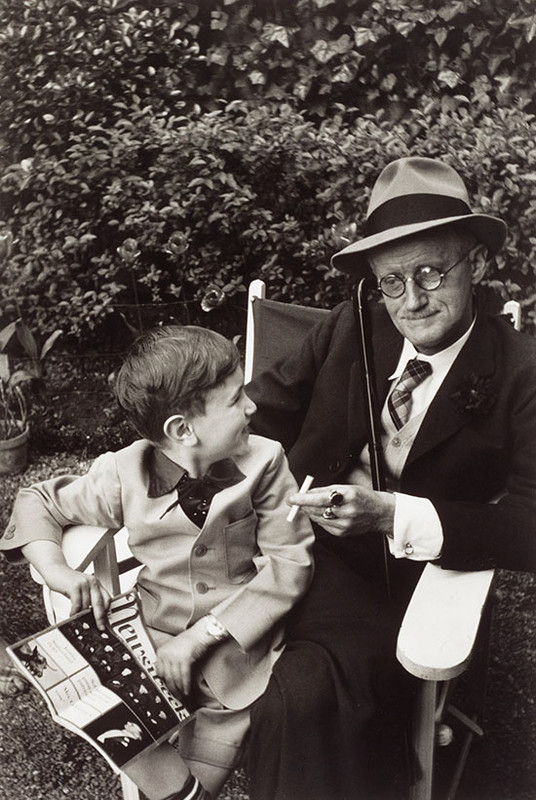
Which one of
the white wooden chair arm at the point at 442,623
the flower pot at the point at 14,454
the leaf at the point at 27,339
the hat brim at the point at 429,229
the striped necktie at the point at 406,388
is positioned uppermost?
the hat brim at the point at 429,229

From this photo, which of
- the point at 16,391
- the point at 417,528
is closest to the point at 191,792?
the point at 417,528

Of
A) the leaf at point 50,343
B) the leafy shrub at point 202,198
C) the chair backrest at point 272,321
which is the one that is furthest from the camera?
the chair backrest at point 272,321

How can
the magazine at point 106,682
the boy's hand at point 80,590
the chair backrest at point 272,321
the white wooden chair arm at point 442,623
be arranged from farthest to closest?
the chair backrest at point 272,321, the boy's hand at point 80,590, the magazine at point 106,682, the white wooden chair arm at point 442,623

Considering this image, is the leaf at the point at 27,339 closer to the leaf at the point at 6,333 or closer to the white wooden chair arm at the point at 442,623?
the leaf at the point at 6,333

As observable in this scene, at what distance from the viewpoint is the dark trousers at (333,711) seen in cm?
160

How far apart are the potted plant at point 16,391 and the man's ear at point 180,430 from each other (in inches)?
24.3

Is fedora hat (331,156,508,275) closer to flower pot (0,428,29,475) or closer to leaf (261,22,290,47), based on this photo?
leaf (261,22,290,47)

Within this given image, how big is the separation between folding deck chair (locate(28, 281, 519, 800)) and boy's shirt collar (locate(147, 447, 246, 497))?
0.17m

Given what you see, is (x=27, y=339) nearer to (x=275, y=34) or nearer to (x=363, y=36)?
(x=275, y=34)

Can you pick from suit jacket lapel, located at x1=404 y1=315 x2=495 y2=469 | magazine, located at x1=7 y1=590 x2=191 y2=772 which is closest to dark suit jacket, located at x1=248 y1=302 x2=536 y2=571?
suit jacket lapel, located at x1=404 y1=315 x2=495 y2=469

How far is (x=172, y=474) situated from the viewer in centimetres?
168

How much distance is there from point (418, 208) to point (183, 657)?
1.07m

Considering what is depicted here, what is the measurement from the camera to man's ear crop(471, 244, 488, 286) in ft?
5.88

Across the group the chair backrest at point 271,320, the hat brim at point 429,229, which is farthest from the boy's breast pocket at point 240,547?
the chair backrest at point 271,320
